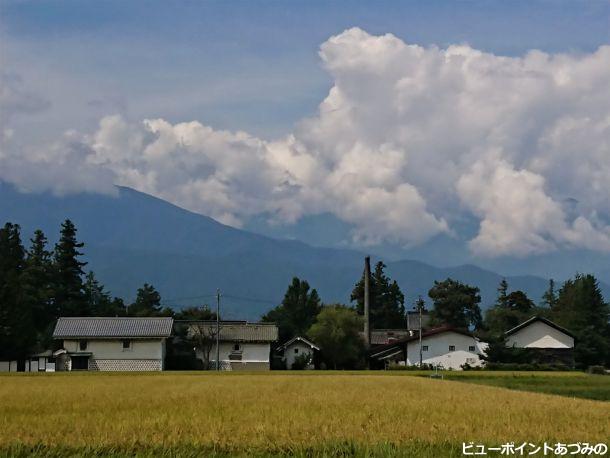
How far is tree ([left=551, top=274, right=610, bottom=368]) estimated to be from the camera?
88.6m

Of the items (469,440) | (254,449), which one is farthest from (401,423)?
(254,449)

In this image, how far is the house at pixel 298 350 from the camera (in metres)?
86.9

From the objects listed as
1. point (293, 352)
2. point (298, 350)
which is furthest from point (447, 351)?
point (293, 352)

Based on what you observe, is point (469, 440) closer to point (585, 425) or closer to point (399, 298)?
point (585, 425)

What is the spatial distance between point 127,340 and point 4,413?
2536 inches

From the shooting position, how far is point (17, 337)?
80938 millimetres

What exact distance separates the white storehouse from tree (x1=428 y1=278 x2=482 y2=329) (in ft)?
124

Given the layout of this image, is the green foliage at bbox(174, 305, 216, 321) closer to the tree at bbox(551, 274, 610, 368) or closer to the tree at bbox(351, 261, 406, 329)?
the tree at bbox(351, 261, 406, 329)

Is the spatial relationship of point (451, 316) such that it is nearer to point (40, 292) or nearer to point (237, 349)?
point (237, 349)

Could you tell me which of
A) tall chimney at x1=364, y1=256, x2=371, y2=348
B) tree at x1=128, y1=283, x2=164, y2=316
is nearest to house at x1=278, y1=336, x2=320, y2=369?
tall chimney at x1=364, y1=256, x2=371, y2=348

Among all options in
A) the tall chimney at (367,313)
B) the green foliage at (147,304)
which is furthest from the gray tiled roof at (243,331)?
the green foliage at (147,304)

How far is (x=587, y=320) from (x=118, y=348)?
163ft

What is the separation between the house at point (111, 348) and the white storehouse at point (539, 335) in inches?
1336

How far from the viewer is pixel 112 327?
87062 mm
